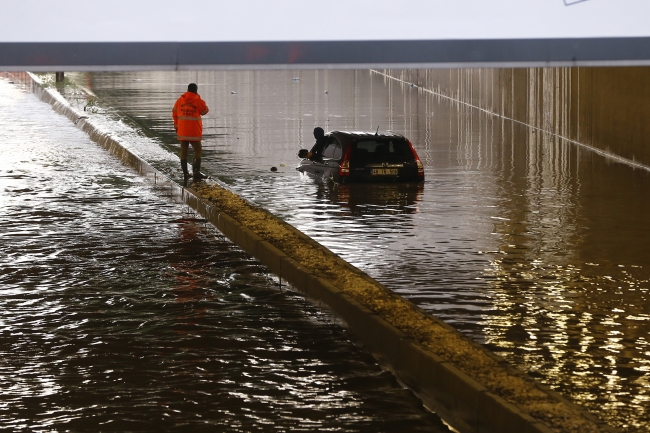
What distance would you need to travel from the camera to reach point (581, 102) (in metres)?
27.6

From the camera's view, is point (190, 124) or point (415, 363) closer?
point (415, 363)

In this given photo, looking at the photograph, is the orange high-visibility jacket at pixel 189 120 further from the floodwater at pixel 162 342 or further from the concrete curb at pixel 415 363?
the concrete curb at pixel 415 363

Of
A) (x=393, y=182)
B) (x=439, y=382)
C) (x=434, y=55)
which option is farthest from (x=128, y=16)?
(x=393, y=182)

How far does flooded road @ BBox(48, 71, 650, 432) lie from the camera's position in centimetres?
941

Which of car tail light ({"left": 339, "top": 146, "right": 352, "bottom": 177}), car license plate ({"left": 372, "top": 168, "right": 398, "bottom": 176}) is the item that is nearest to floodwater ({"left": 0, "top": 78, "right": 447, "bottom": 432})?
car tail light ({"left": 339, "top": 146, "right": 352, "bottom": 177})

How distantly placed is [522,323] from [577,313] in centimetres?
65

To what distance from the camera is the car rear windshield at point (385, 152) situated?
65.1ft

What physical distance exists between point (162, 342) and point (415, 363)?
244cm

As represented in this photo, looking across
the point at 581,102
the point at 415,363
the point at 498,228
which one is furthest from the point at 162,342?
the point at 581,102

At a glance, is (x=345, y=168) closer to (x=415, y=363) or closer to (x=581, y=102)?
(x=581, y=102)

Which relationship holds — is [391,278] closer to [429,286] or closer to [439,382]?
[429,286]

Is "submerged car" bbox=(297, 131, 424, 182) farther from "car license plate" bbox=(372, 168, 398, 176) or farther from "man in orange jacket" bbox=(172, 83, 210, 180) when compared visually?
"man in orange jacket" bbox=(172, 83, 210, 180)

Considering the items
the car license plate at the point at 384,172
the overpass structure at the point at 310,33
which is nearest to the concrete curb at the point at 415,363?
the overpass structure at the point at 310,33

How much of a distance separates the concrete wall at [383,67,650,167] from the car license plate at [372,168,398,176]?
18.4ft
